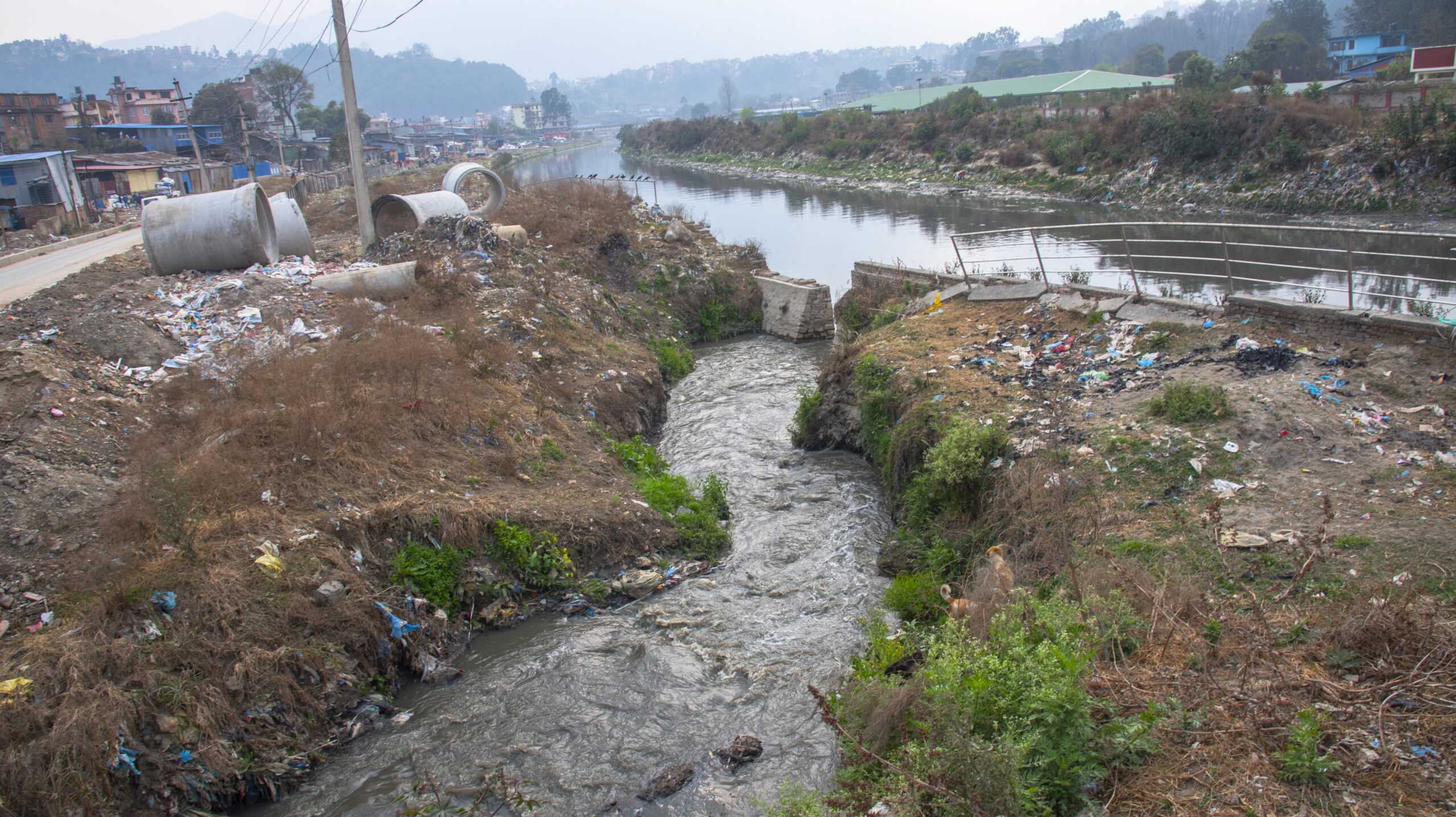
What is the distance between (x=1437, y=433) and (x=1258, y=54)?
63.3 m

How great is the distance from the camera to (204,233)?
13.6 metres

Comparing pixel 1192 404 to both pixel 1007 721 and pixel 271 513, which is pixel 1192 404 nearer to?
pixel 1007 721

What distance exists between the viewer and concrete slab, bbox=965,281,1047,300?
11492 millimetres

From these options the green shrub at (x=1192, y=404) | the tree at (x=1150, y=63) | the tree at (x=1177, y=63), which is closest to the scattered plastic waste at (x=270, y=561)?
the green shrub at (x=1192, y=404)

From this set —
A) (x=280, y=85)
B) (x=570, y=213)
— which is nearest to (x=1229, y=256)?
(x=570, y=213)

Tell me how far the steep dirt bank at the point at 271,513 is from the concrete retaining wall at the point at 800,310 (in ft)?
18.8

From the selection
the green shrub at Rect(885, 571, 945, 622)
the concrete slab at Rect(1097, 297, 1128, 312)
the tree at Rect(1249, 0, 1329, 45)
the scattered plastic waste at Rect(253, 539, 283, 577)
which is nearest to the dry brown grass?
the concrete slab at Rect(1097, 297, 1128, 312)

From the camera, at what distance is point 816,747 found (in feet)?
17.5

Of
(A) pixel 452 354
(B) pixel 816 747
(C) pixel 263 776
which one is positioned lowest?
(B) pixel 816 747

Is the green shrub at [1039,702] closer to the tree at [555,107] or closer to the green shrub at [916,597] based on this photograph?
the green shrub at [916,597]

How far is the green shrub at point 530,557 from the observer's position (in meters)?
7.49

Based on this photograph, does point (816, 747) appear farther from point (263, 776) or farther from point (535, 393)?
point (535, 393)

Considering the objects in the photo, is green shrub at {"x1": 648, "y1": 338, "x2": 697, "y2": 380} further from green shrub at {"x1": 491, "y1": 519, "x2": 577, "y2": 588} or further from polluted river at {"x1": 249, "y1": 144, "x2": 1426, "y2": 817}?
green shrub at {"x1": 491, "y1": 519, "x2": 577, "y2": 588}

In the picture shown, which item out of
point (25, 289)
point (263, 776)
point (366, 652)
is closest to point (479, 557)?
point (366, 652)
